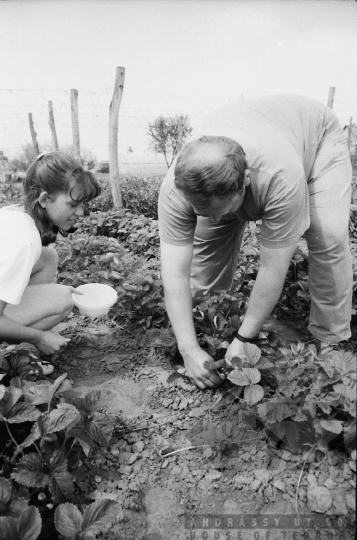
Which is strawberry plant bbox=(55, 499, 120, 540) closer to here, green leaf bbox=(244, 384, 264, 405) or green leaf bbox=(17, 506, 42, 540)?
green leaf bbox=(17, 506, 42, 540)

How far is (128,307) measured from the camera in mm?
2820

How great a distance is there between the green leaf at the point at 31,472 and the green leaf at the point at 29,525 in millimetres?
163

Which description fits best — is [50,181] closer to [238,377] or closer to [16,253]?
[16,253]

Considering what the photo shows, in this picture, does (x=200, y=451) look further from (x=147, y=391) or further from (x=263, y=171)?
(x=263, y=171)

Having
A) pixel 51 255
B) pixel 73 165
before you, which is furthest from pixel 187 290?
pixel 51 255

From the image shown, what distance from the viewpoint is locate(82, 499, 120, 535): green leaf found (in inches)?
52.7

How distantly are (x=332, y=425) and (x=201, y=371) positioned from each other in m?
0.66

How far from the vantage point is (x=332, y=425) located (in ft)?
5.13

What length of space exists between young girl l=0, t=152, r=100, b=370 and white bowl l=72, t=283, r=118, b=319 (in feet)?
0.71

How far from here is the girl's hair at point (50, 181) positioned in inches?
76.5

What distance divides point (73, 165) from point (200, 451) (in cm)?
139

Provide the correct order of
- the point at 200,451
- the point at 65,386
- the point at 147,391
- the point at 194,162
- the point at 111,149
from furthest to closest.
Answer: the point at 111,149 < the point at 147,391 < the point at 200,451 < the point at 65,386 < the point at 194,162

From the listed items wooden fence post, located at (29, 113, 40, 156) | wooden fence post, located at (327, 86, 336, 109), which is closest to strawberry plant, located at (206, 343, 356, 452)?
wooden fence post, located at (327, 86, 336, 109)

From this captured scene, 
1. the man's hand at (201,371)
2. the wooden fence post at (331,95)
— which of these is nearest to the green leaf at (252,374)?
the man's hand at (201,371)
